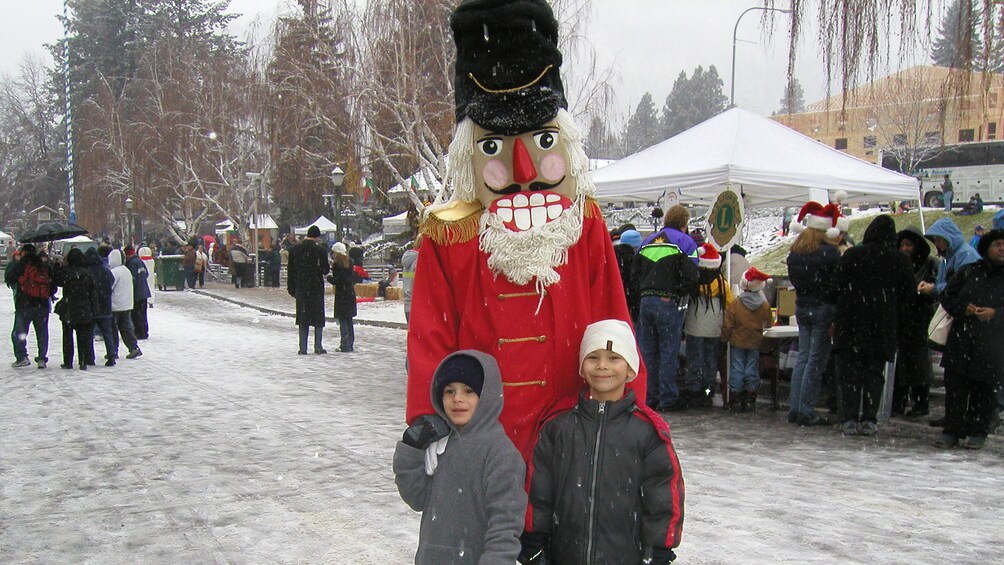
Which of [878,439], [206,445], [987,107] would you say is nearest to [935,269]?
[878,439]

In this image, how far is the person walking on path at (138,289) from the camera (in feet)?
45.5

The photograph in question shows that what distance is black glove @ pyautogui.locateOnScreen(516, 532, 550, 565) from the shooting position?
2.97m

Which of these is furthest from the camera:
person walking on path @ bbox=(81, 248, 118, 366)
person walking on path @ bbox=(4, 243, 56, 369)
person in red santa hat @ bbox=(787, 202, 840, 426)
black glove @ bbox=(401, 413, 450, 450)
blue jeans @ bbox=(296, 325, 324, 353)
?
blue jeans @ bbox=(296, 325, 324, 353)

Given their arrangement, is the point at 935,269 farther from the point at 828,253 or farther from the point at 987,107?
the point at 987,107

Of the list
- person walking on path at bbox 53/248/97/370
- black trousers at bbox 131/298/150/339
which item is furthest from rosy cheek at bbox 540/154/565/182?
black trousers at bbox 131/298/150/339

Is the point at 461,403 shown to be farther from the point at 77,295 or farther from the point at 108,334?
the point at 108,334

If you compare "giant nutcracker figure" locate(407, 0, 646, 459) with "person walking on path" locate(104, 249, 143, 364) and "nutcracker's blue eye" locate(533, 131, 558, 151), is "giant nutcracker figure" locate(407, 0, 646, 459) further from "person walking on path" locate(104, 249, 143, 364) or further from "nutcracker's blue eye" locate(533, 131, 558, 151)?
"person walking on path" locate(104, 249, 143, 364)

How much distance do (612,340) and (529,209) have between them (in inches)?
24.9

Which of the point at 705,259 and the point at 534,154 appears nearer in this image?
the point at 534,154

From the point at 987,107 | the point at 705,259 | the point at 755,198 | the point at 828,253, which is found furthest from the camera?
the point at 755,198

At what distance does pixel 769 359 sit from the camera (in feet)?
27.5

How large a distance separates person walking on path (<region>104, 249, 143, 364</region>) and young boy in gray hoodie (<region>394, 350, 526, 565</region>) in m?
11.2

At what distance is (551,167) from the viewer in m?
3.26

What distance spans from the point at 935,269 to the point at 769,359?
72.3 inches
